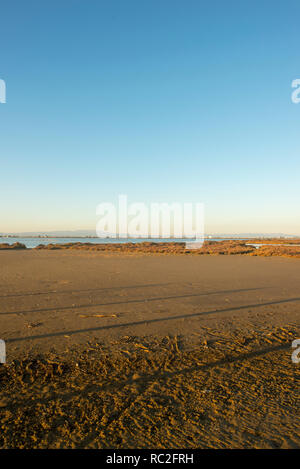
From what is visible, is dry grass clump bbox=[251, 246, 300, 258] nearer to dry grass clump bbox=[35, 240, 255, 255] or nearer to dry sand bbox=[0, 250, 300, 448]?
dry grass clump bbox=[35, 240, 255, 255]

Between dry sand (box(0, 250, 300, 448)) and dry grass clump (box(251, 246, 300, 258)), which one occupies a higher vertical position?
dry grass clump (box(251, 246, 300, 258))

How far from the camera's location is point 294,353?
473 cm

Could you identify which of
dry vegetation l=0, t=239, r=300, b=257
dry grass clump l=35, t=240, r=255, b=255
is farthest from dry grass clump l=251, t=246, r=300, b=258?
dry grass clump l=35, t=240, r=255, b=255

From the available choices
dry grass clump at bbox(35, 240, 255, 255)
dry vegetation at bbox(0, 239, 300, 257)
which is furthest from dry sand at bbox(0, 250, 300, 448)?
dry grass clump at bbox(35, 240, 255, 255)

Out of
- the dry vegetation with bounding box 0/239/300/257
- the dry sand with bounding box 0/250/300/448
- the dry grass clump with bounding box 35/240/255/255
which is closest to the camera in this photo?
the dry sand with bounding box 0/250/300/448

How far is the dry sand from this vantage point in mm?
2693

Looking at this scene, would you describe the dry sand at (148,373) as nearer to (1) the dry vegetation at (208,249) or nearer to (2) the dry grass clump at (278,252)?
(2) the dry grass clump at (278,252)

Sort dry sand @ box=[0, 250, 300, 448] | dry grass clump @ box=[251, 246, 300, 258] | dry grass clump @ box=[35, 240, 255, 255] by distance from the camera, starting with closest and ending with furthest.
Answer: dry sand @ box=[0, 250, 300, 448]
dry grass clump @ box=[251, 246, 300, 258]
dry grass clump @ box=[35, 240, 255, 255]

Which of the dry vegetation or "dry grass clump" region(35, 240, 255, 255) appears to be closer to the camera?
the dry vegetation

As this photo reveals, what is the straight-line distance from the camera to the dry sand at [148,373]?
269cm

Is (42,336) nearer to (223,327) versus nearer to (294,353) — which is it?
(223,327)

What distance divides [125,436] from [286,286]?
31.9 feet

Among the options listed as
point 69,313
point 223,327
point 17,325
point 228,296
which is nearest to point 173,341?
point 223,327

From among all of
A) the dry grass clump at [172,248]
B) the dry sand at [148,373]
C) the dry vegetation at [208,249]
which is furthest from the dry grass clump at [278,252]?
the dry sand at [148,373]
